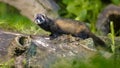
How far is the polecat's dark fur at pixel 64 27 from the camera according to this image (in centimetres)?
535

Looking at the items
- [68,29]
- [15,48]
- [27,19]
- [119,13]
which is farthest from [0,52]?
[27,19]

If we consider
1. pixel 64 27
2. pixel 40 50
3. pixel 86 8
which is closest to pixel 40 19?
pixel 64 27

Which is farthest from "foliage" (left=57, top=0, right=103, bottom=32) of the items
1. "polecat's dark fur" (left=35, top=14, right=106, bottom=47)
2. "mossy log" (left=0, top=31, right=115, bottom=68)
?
"mossy log" (left=0, top=31, right=115, bottom=68)

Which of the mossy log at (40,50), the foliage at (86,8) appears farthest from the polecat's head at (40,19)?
the foliage at (86,8)

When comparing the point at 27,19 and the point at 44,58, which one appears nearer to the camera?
the point at 44,58

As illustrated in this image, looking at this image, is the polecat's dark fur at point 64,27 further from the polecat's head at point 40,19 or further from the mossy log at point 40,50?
the mossy log at point 40,50

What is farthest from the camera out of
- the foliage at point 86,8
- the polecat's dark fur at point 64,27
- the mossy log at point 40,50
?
the foliage at point 86,8

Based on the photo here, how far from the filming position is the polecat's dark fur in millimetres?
5352

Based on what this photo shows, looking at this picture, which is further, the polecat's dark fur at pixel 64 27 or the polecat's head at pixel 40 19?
the polecat's head at pixel 40 19

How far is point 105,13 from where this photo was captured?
698cm

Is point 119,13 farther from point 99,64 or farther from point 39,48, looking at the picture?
point 99,64

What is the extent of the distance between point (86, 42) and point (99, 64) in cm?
323

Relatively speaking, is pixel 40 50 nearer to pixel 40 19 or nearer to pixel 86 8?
pixel 40 19

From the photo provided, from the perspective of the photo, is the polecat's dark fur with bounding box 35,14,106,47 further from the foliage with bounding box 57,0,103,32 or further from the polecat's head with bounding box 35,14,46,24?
the foliage with bounding box 57,0,103,32
